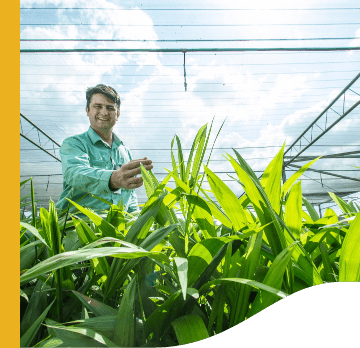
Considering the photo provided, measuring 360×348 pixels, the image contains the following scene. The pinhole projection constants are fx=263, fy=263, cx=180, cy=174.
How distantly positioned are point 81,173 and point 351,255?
0.45 meters

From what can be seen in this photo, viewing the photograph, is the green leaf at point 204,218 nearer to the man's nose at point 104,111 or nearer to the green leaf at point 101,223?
the green leaf at point 101,223

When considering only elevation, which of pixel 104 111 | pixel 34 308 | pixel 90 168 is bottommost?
pixel 34 308

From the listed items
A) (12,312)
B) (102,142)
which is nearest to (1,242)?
(12,312)

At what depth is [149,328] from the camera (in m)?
0.11

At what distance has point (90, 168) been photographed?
1.57 feet

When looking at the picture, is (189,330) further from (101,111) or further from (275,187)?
(101,111)

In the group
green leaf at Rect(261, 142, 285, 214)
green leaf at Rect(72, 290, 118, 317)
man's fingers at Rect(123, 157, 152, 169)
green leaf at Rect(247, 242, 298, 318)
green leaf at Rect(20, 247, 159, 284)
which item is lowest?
green leaf at Rect(72, 290, 118, 317)

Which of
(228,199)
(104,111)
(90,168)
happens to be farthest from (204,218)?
(104,111)

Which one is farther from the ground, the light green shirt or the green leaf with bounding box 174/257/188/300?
the light green shirt

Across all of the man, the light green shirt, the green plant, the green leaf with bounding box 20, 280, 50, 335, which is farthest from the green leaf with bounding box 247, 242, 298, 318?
the man

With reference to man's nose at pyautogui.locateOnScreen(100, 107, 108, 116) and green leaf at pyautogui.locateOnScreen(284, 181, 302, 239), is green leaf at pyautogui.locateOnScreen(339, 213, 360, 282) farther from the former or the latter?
man's nose at pyautogui.locateOnScreen(100, 107, 108, 116)

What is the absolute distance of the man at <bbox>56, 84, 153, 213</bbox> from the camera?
0.50 metres

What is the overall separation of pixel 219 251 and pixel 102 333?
0.06 m

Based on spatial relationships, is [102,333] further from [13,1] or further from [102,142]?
[102,142]
